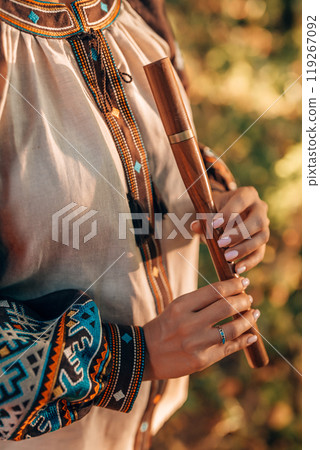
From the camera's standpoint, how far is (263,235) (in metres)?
Answer: 0.54

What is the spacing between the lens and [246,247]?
0.51m

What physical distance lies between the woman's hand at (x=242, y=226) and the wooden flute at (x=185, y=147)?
0.01 m

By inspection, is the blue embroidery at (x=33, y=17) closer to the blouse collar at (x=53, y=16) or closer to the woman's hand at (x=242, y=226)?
the blouse collar at (x=53, y=16)

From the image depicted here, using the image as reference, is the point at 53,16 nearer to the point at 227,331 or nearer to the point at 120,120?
the point at 120,120

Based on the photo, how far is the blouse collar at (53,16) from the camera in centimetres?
40

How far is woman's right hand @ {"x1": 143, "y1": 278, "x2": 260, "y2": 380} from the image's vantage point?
1.42 feet

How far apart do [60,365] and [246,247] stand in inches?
10.1

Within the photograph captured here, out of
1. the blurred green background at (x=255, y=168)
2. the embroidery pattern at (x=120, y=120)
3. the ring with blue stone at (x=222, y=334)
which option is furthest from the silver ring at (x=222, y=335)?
the blurred green background at (x=255, y=168)

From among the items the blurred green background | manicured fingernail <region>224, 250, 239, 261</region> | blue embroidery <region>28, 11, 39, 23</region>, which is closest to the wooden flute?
manicured fingernail <region>224, 250, 239, 261</region>

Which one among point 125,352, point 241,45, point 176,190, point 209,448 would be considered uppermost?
point 241,45
